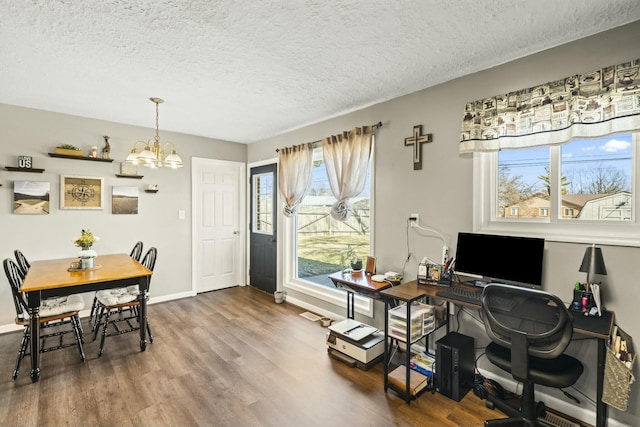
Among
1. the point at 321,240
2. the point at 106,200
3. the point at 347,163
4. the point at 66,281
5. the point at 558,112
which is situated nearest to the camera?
the point at 558,112

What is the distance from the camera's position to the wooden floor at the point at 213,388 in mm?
2072

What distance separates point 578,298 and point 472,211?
903mm

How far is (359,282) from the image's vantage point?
292 centimetres

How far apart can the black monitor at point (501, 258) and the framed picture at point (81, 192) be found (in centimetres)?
430

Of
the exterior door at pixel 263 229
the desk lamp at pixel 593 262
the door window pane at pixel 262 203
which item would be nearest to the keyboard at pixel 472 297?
the desk lamp at pixel 593 262

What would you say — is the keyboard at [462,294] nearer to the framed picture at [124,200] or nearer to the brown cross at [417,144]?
the brown cross at [417,144]

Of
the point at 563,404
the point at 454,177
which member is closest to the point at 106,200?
the point at 454,177

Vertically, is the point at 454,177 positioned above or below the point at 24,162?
below

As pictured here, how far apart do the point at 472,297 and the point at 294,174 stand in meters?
2.76

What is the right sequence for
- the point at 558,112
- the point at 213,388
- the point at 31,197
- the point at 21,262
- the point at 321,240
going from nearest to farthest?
the point at 558,112
the point at 213,388
the point at 21,262
the point at 31,197
the point at 321,240

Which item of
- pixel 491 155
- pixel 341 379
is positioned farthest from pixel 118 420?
pixel 491 155

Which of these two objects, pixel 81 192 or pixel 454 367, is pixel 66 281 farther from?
pixel 454 367

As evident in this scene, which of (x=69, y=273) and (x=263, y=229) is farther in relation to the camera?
(x=263, y=229)

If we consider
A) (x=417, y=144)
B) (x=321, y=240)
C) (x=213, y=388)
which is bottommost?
(x=213, y=388)
